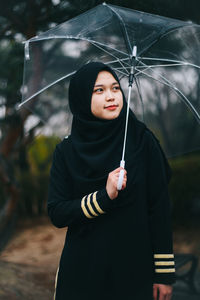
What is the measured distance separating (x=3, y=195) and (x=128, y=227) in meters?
5.70

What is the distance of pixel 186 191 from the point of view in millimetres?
5363

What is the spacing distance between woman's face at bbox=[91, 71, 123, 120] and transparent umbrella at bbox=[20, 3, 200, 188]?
3.0 inches

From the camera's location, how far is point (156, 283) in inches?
67.4

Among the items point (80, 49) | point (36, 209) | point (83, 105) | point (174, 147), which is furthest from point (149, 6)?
point (36, 209)

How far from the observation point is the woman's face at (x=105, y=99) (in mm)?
1738

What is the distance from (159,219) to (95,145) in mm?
435

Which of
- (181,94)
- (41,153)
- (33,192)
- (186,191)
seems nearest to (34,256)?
(33,192)

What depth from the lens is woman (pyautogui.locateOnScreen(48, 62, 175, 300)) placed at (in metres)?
1.69

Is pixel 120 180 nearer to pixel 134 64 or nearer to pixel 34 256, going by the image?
pixel 134 64

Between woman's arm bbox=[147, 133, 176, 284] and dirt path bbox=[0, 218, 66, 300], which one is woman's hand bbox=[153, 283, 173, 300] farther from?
dirt path bbox=[0, 218, 66, 300]

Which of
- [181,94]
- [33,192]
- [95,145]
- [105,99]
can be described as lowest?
[95,145]

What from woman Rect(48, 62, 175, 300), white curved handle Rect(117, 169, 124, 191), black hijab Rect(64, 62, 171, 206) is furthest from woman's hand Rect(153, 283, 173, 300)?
white curved handle Rect(117, 169, 124, 191)

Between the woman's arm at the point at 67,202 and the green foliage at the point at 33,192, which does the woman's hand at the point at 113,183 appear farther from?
the green foliage at the point at 33,192

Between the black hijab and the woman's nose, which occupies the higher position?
the woman's nose
